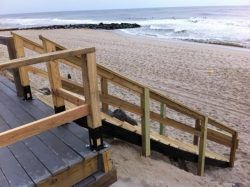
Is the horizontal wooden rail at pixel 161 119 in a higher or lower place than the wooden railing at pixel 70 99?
lower

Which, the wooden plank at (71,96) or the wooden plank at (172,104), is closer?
the wooden plank at (71,96)

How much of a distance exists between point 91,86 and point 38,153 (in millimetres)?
926

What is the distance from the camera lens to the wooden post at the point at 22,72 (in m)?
3.89

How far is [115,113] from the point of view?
5.47 meters

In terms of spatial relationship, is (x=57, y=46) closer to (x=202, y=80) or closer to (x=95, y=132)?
(x=95, y=132)

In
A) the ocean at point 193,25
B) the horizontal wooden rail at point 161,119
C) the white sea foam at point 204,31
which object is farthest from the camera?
the ocean at point 193,25

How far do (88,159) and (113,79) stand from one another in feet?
3.40

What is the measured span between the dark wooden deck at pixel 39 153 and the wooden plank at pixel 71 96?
0.40 meters

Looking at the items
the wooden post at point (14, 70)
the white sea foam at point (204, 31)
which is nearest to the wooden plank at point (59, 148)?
the wooden post at point (14, 70)

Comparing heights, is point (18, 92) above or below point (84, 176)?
above

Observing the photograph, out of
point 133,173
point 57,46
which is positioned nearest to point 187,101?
point 133,173

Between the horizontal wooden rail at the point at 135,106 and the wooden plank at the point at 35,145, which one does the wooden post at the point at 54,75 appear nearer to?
the horizontal wooden rail at the point at 135,106

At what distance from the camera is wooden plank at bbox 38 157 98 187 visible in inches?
102

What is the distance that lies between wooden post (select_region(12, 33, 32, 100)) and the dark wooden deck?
18.7 inches
